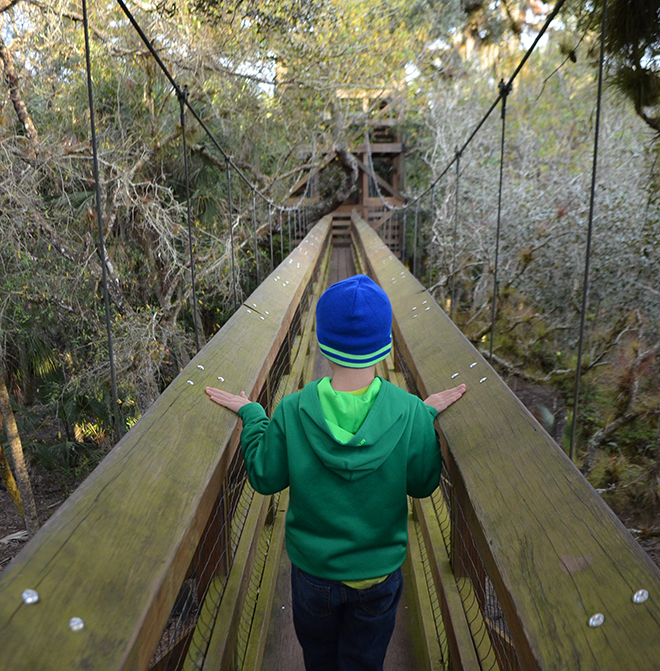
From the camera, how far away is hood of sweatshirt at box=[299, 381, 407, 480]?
913 mm

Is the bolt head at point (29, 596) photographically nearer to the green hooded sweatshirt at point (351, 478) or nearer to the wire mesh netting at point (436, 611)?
the green hooded sweatshirt at point (351, 478)

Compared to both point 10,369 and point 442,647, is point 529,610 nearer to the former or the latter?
point 442,647

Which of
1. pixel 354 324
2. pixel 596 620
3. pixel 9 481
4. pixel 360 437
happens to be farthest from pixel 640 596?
pixel 9 481

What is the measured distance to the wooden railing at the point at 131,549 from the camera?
0.51m

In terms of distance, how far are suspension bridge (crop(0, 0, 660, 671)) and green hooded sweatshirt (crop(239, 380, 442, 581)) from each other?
0.26ft

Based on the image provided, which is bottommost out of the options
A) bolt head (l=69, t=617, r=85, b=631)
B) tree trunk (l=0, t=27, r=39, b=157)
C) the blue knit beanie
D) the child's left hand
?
the child's left hand

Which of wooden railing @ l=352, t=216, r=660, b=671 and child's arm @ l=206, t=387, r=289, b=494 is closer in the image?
wooden railing @ l=352, t=216, r=660, b=671

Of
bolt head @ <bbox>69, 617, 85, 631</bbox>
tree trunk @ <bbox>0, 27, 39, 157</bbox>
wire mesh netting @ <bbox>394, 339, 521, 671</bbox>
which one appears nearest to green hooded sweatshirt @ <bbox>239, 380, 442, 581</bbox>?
wire mesh netting @ <bbox>394, 339, 521, 671</bbox>

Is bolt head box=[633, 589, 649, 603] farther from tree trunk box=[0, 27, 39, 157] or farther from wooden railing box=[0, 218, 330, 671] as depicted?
tree trunk box=[0, 27, 39, 157]

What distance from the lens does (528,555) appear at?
649 millimetres

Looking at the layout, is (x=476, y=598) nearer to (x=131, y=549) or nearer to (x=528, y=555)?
(x=528, y=555)

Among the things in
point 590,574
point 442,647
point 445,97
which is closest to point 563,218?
point 445,97

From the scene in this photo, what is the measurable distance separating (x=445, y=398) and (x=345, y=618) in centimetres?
42

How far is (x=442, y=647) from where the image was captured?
1.20 m
